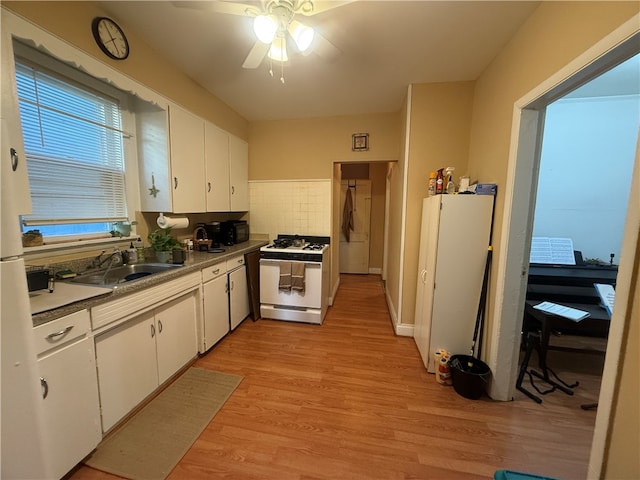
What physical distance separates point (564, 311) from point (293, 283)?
2448 mm

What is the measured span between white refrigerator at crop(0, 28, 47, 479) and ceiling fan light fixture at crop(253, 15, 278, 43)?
3.84ft

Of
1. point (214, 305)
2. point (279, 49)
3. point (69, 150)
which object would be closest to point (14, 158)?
point (69, 150)

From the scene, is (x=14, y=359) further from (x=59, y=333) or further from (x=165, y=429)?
(x=165, y=429)

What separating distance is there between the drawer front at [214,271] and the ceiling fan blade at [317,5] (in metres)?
2.03

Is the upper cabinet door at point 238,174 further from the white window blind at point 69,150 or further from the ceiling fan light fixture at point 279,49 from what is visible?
the ceiling fan light fixture at point 279,49

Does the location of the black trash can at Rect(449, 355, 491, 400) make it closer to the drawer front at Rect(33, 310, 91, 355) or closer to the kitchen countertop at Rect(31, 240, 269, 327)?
the kitchen countertop at Rect(31, 240, 269, 327)

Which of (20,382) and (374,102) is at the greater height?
(374,102)

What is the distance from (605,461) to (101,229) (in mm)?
3177

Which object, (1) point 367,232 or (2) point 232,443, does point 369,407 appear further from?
(1) point 367,232

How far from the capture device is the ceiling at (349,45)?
156 cm

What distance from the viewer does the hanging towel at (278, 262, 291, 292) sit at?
9.59 feet

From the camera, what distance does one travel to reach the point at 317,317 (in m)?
2.97

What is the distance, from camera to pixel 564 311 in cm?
188

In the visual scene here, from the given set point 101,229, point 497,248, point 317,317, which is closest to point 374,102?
point 497,248
